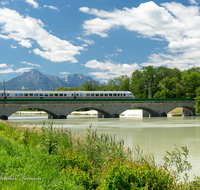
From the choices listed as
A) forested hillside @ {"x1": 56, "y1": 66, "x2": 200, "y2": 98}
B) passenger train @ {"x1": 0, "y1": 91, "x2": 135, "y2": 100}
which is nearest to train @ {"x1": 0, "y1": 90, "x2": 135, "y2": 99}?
passenger train @ {"x1": 0, "y1": 91, "x2": 135, "y2": 100}

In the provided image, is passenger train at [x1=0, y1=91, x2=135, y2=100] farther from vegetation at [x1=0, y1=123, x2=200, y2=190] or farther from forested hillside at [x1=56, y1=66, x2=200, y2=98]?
vegetation at [x1=0, y1=123, x2=200, y2=190]

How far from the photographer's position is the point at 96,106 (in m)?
55.8

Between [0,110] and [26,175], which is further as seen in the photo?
[0,110]

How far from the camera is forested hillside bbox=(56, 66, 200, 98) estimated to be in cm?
8094

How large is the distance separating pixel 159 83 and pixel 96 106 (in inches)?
1591

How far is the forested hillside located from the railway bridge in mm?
13950

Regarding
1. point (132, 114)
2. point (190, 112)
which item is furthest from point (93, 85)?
point (190, 112)

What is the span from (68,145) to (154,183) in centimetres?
460

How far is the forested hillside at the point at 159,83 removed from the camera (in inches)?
3187

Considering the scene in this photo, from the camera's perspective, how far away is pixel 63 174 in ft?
21.3

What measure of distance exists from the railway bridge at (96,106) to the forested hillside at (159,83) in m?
13.9

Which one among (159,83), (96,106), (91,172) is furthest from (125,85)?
(91,172)

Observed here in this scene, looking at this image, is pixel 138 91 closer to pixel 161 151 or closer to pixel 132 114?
pixel 132 114

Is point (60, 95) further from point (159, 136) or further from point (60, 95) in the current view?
point (159, 136)
